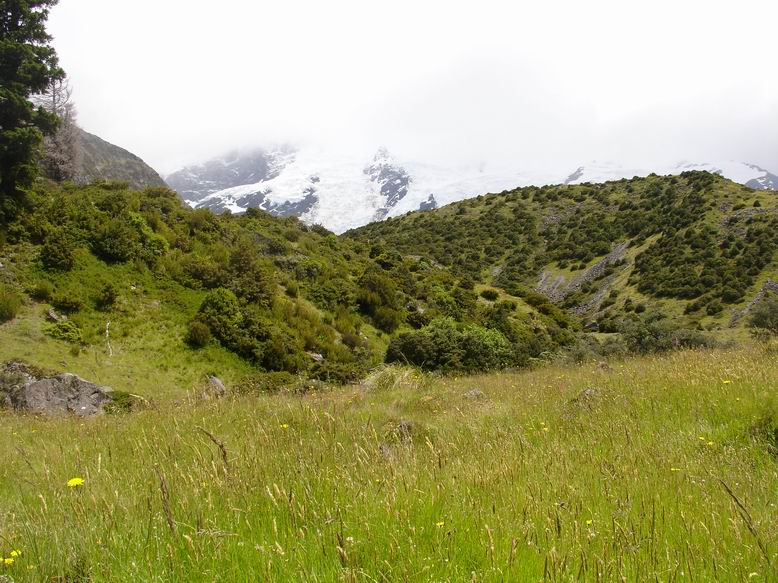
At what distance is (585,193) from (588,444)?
223 ft

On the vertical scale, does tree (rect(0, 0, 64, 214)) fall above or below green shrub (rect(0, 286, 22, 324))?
above

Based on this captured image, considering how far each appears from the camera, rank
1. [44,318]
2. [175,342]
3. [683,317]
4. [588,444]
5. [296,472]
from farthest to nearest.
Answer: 1. [683,317]
2. [175,342]
3. [44,318]
4. [588,444]
5. [296,472]

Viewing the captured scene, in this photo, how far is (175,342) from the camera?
1495cm

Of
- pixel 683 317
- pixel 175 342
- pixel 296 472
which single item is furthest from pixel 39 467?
pixel 683 317

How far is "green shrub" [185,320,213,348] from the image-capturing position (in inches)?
599

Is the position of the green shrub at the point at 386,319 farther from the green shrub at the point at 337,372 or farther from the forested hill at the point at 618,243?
the forested hill at the point at 618,243

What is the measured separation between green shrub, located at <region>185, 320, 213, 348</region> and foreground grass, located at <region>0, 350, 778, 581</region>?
1058 cm

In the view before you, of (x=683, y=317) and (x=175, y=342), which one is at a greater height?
(x=175, y=342)

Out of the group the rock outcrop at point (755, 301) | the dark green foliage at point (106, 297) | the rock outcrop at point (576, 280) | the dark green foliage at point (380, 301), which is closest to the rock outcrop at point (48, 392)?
the dark green foliage at point (106, 297)

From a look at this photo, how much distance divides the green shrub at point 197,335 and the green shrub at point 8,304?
4.68m

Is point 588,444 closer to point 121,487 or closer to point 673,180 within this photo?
point 121,487

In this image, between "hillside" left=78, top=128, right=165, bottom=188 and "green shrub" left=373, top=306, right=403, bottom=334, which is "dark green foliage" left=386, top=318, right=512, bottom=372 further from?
"hillside" left=78, top=128, right=165, bottom=188

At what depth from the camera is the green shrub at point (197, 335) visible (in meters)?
15.2

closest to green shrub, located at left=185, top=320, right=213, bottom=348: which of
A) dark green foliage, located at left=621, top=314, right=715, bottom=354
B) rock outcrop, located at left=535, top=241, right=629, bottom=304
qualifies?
dark green foliage, located at left=621, top=314, right=715, bottom=354
